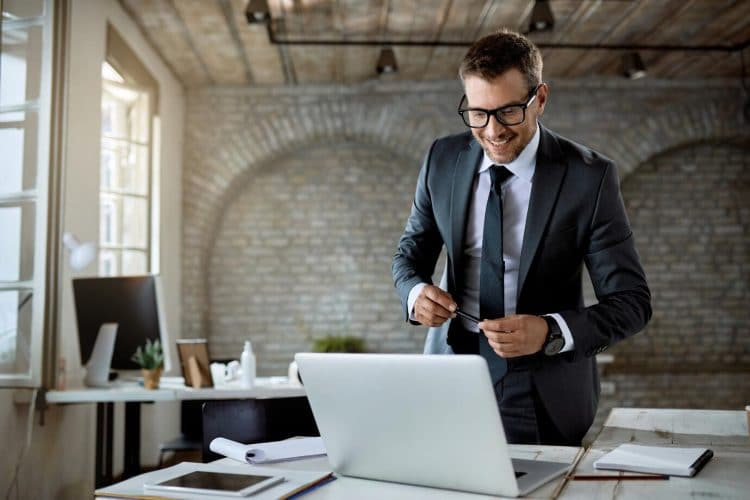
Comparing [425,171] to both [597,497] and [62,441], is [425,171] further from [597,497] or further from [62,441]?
[62,441]

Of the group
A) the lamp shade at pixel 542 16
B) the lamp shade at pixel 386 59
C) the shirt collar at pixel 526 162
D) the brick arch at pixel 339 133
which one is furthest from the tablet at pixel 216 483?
the brick arch at pixel 339 133

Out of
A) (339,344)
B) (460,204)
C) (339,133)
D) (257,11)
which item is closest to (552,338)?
(460,204)

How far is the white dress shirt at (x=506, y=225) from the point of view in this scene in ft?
6.12

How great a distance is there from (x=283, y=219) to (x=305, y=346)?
1.07 m

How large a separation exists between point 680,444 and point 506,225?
631mm

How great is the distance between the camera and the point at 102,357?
3648 millimetres

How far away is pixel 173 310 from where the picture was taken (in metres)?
5.85

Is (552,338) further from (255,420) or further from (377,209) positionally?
(377,209)

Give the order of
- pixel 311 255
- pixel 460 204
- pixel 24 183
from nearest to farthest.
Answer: pixel 460 204, pixel 24 183, pixel 311 255

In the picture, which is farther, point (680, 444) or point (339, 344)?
point (339, 344)

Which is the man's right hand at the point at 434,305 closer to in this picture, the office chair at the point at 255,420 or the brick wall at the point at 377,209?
the office chair at the point at 255,420

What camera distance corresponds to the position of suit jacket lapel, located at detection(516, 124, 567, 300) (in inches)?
71.1

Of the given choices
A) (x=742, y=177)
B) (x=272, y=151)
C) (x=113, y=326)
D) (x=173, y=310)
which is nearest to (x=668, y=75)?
(x=742, y=177)

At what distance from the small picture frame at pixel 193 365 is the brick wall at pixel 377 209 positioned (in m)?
2.45
